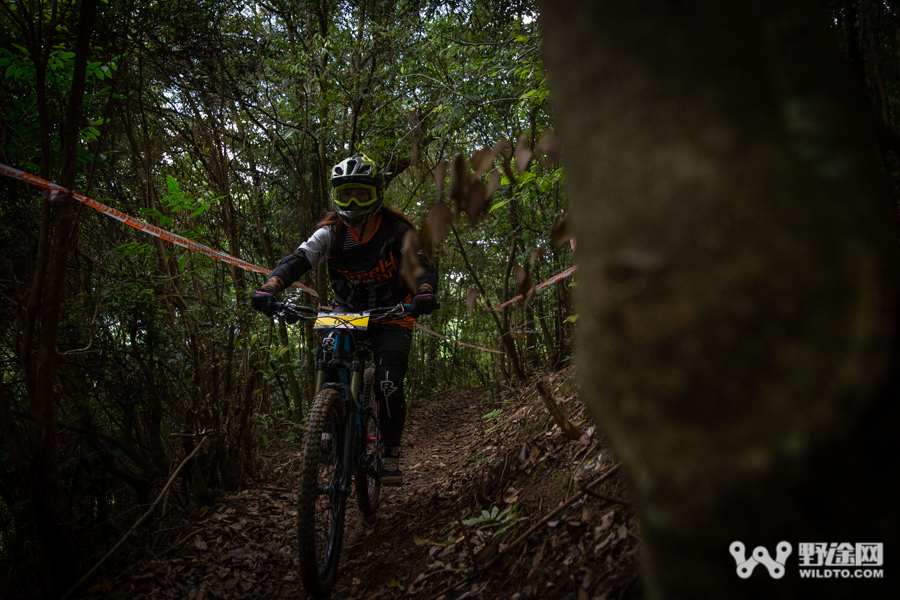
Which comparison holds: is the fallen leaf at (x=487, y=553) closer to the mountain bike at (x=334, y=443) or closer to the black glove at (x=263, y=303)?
the mountain bike at (x=334, y=443)

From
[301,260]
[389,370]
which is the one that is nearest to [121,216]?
[301,260]

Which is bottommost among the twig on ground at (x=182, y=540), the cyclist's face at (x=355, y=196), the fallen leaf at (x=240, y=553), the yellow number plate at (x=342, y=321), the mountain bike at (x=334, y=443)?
the fallen leaf at (x=240, y=553)

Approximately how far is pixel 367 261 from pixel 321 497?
1.59 meters

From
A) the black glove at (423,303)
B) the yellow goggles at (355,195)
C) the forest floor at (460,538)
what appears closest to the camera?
the forest floor at (460,538)

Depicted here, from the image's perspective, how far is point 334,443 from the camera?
278 cm

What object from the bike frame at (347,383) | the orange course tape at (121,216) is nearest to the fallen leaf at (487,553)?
the bike frame at (347,383)

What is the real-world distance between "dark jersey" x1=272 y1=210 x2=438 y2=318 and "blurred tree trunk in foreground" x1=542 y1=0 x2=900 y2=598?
2970 mm

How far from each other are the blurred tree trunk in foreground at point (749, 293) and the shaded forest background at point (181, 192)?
1.70 feet

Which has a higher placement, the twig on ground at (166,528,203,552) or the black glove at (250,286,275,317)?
the black glove at (250,286,275,317)

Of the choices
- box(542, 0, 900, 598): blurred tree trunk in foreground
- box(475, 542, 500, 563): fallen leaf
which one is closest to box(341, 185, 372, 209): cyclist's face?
box(475, 542, 500, 563): fallen leaf

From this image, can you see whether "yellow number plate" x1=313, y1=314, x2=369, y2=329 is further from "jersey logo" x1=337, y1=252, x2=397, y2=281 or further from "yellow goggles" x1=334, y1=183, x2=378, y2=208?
"yellow goggles" x1=334, y1=183, x2=378, y2=208

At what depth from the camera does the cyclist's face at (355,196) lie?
3482 millimetres

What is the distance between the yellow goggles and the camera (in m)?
3.48

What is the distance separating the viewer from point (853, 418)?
52 centimetres
